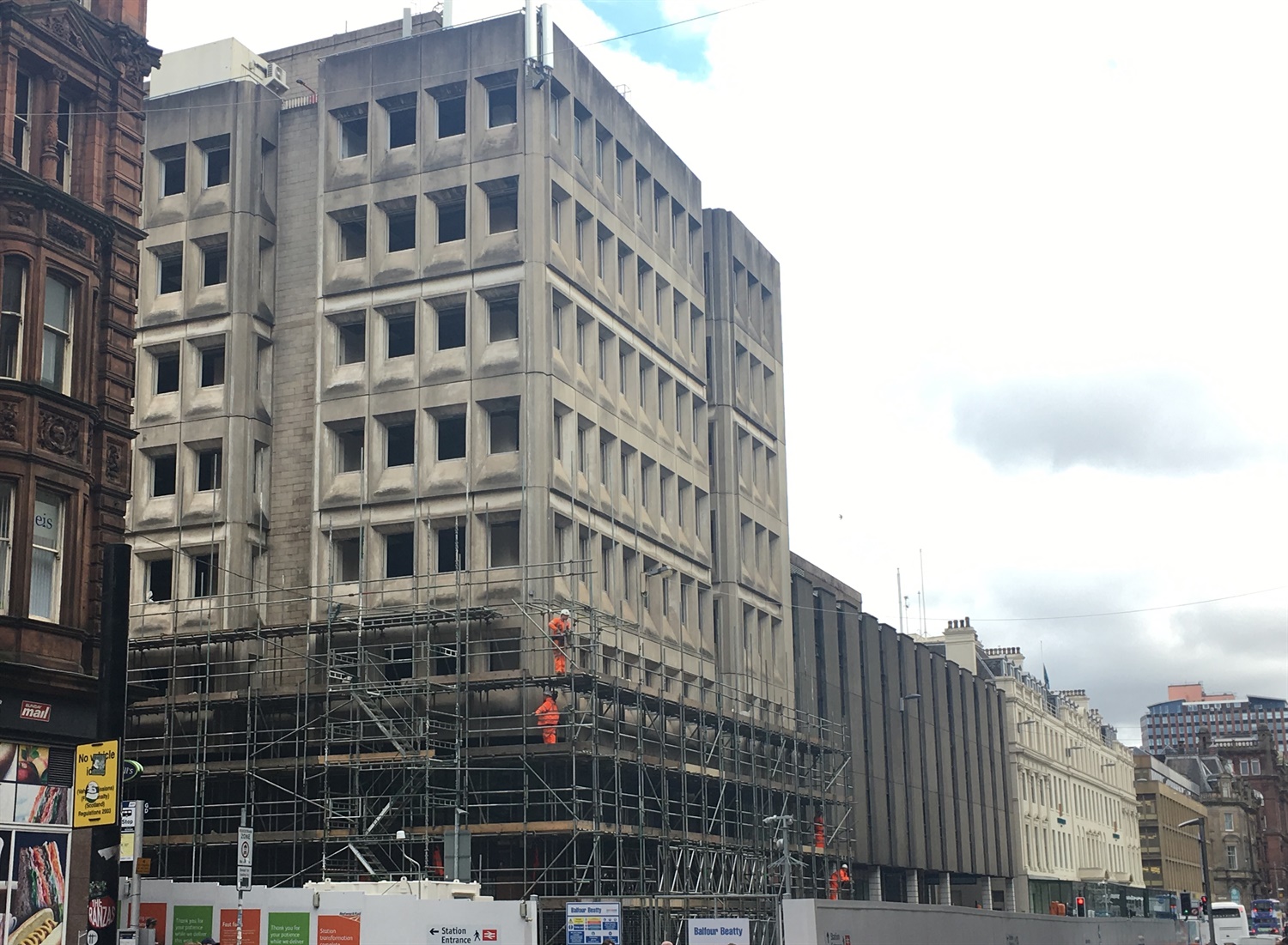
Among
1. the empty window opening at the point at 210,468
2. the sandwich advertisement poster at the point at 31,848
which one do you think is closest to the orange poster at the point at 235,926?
the sandwich advertisement poster at the point at 31,848

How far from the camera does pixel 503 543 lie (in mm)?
48750

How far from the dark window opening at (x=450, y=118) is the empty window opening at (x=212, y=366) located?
9.91 metres

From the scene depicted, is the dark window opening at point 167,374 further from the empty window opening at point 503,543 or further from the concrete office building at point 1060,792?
the concrete office building at point 1060,792

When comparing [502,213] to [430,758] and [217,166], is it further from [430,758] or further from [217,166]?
[430,758]

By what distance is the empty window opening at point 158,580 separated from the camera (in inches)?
2025

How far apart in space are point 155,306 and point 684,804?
2320 centimetres

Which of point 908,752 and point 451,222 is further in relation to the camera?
point 908,752

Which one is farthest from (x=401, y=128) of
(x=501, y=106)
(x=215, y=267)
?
(x=215, y=267)

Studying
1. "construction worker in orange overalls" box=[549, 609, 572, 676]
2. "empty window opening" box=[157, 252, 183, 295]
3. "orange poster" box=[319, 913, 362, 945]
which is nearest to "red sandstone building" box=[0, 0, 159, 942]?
"orange poster" box=[319, 913, 362, 945]

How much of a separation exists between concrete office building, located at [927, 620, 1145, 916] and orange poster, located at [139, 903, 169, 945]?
63.3 meters

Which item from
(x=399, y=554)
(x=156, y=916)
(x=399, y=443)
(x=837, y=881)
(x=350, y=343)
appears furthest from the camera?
(x=837, y=881)

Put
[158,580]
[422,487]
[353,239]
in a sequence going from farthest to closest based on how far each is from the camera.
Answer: [353,239]
[158,580]
[422,487]

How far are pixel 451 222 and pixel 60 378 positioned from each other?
20.7m

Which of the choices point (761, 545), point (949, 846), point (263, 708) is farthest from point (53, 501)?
point (949, 846)
